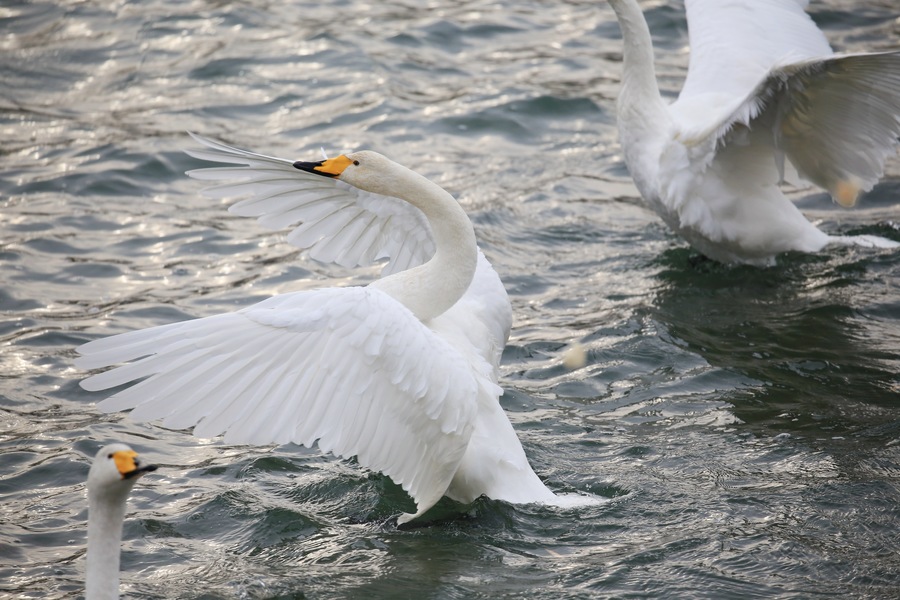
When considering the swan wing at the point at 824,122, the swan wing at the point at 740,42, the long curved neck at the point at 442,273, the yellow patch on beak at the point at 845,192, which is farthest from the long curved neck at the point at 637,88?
the long curved neck at the point at 442,273

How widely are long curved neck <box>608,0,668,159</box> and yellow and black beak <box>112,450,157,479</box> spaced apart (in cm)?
525

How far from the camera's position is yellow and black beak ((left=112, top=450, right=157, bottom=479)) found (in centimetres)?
390

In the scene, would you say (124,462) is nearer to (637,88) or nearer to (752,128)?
(752,128)

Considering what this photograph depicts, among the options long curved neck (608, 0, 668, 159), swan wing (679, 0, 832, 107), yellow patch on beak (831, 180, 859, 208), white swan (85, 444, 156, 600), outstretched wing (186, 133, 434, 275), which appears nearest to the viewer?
white swan (85, 444, 156, 600)

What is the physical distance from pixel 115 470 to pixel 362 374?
1.12 metres

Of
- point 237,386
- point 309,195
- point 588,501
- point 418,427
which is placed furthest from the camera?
point 309,195

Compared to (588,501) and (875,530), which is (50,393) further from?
(875,530)

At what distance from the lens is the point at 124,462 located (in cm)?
392

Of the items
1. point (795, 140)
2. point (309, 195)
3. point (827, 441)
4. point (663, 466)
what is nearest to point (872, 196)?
point (795, 140)

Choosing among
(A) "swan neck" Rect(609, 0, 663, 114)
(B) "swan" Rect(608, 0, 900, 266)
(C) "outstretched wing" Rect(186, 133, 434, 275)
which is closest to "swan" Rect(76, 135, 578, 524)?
(C) "outstretched wing" Rect(186, 133, 434, 275)

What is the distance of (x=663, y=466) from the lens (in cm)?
571

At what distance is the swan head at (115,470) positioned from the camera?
391cm

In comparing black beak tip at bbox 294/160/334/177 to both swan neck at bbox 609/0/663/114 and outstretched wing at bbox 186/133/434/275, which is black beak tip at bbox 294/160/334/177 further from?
swan neck at bbox 609/0/663/114

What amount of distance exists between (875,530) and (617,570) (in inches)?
49.1
